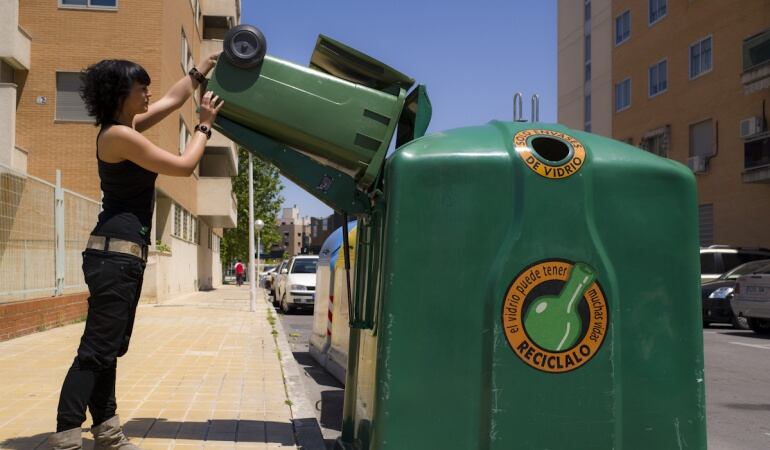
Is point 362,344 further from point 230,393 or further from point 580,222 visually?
point 230,393

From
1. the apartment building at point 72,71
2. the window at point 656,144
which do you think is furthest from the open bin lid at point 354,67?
the window at point 656,144

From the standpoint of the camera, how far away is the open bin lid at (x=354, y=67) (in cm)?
388

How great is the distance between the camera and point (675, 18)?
3038cm

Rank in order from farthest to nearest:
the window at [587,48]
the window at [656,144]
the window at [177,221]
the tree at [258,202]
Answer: the tree at [258,202] < the window at [587,48] < the window at [656,144] < the window at [177,221]

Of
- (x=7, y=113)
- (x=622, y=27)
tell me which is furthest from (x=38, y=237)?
(x=622, y=27)

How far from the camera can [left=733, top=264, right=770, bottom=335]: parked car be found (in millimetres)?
13656

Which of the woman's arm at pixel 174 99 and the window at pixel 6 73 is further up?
the window at pixel 6 73

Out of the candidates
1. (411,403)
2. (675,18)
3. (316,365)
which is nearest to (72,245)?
(316,365)

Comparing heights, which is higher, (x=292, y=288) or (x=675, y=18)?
(x=675, y=18)

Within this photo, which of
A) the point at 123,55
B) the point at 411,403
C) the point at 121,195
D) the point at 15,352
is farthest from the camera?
the point at 123,55

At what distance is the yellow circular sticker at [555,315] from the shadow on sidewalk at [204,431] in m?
2.05

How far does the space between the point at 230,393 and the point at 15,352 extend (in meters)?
3.54

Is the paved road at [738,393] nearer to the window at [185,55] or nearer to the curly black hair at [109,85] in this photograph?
the curly black hair at [109,85]

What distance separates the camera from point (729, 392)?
7844 mm
